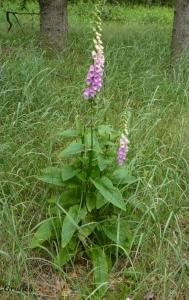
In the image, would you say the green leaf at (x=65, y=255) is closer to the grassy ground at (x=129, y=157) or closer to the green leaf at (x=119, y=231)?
the grassy ground at (x=129, y=157)

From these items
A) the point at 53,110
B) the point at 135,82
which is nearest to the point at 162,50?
the point at 135,82

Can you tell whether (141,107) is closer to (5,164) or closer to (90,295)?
(5,164)

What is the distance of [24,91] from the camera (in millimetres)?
4375

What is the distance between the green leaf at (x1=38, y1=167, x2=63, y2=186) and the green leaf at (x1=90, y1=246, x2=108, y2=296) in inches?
16.3

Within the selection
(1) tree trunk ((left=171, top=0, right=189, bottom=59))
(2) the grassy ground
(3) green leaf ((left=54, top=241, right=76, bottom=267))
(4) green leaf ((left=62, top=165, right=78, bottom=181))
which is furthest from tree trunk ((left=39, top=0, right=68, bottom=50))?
(3) green leaf ((left=54, top=241, right=76, bottom=267))

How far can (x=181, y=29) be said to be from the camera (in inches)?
236

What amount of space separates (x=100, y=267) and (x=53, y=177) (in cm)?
56

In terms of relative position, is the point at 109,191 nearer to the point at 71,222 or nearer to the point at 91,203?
the point at 91,203

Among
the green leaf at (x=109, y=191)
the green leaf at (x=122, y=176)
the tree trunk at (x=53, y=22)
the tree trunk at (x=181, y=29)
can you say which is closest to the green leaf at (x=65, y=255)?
the green leaf at (x=109, y=191)

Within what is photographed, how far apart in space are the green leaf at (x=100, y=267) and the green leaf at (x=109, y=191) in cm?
28

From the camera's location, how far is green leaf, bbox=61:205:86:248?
2.61 m

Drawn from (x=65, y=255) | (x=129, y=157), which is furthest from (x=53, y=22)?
(x=65, y=255)

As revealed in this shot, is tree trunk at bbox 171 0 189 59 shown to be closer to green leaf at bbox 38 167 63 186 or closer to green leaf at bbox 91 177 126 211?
green leaf at bbox 38 167 63 186

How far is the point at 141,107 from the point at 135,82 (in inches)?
20.2
